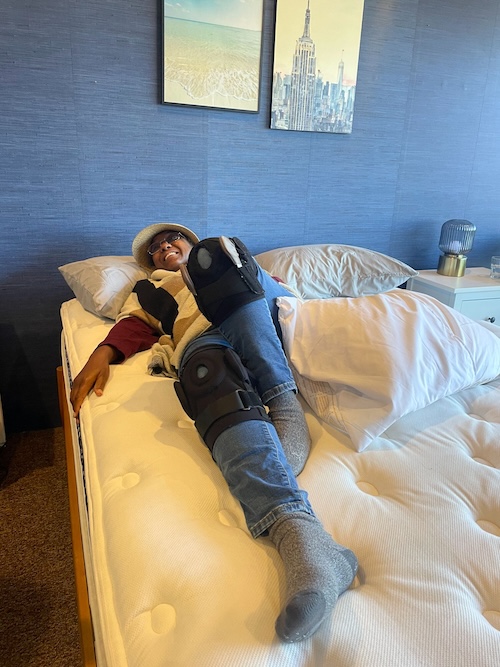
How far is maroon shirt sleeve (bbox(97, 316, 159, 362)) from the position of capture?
130 cm

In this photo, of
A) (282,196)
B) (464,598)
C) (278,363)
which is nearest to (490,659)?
(464,598)

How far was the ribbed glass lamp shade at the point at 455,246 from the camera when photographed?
2.36 m

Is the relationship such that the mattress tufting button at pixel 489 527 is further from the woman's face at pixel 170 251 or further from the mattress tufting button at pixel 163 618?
the woman's face at pixel 170 251

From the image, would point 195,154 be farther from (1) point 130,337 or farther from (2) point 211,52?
(1) point 130,337

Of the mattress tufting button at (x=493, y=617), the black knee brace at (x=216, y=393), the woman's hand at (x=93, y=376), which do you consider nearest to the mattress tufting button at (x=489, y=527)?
the mattress tufting button at (x=493, y=617)

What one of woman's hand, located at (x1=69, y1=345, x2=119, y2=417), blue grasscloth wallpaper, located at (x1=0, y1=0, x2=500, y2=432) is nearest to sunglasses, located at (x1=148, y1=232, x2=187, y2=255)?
blue grasscloth wallpaper, located at (x1=0, y1=0, x2=500, y2=432)

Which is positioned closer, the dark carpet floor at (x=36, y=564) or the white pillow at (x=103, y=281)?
the dark carpet floor at (x=36, y=564)

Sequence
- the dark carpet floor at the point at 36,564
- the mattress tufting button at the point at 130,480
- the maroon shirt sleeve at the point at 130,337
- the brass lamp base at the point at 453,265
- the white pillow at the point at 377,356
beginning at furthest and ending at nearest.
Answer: the brass lamp base at the point at 453,265 → the maroon shirt sleeve at the point at 130,337 → the dark carpet floor at the point at 36,564 → the white pillow at the point at 377,356 → the mattress tufting button at the point at 130,480

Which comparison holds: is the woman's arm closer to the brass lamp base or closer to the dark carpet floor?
the dark carpet floor

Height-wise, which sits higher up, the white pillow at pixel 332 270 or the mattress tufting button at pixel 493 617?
the white pillow at pixel 332 270

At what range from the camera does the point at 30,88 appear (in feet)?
5.43

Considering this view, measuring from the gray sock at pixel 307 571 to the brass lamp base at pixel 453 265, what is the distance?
76.3 inches

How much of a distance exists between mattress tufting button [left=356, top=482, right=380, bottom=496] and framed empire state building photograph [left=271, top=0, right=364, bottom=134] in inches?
63.2

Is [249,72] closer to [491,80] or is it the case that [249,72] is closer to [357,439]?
[491,80]
